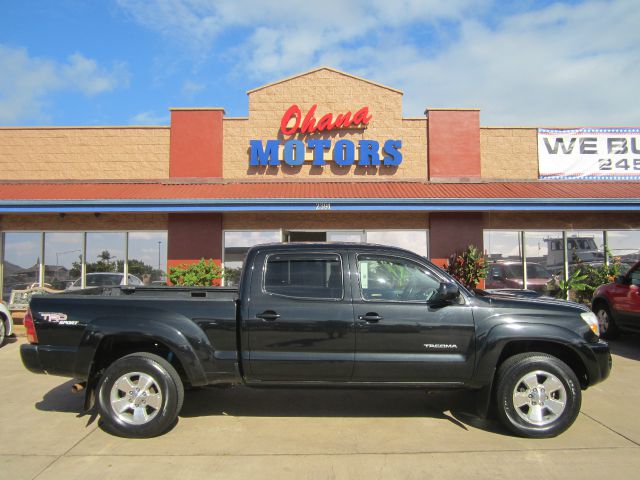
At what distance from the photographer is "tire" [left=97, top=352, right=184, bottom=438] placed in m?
4.77

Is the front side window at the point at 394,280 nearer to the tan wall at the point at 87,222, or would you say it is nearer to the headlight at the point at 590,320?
the headlight at the point at 590,320

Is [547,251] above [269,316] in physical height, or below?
above

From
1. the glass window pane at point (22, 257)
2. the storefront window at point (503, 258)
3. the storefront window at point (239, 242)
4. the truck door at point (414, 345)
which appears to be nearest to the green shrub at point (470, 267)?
the storefront window at point (503, 258)

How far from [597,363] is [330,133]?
9621 mm

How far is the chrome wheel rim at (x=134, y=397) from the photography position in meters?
4.80

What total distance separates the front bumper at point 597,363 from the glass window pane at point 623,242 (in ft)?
30.1

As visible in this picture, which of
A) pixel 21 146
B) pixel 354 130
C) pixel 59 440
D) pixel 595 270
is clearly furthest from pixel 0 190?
pixel 595 270

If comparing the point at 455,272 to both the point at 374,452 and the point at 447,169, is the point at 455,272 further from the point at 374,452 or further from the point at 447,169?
the point at 374,452

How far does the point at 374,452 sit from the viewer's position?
4430 mm

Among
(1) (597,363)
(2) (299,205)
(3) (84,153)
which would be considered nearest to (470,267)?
(2) (299,205)

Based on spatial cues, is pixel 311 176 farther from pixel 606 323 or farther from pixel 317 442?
pixel 317 442

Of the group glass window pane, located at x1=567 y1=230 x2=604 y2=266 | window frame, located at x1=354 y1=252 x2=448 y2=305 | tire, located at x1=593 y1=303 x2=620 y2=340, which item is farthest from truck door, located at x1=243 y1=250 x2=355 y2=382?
glass window pane, located at x1=567 y1=230 x2=604 y2=266

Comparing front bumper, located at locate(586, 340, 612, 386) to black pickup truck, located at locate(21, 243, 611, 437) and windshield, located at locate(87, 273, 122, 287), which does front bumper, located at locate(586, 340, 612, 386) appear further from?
windshield, located at locate(87, 273, 122, 287)

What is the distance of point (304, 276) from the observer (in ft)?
16.5
